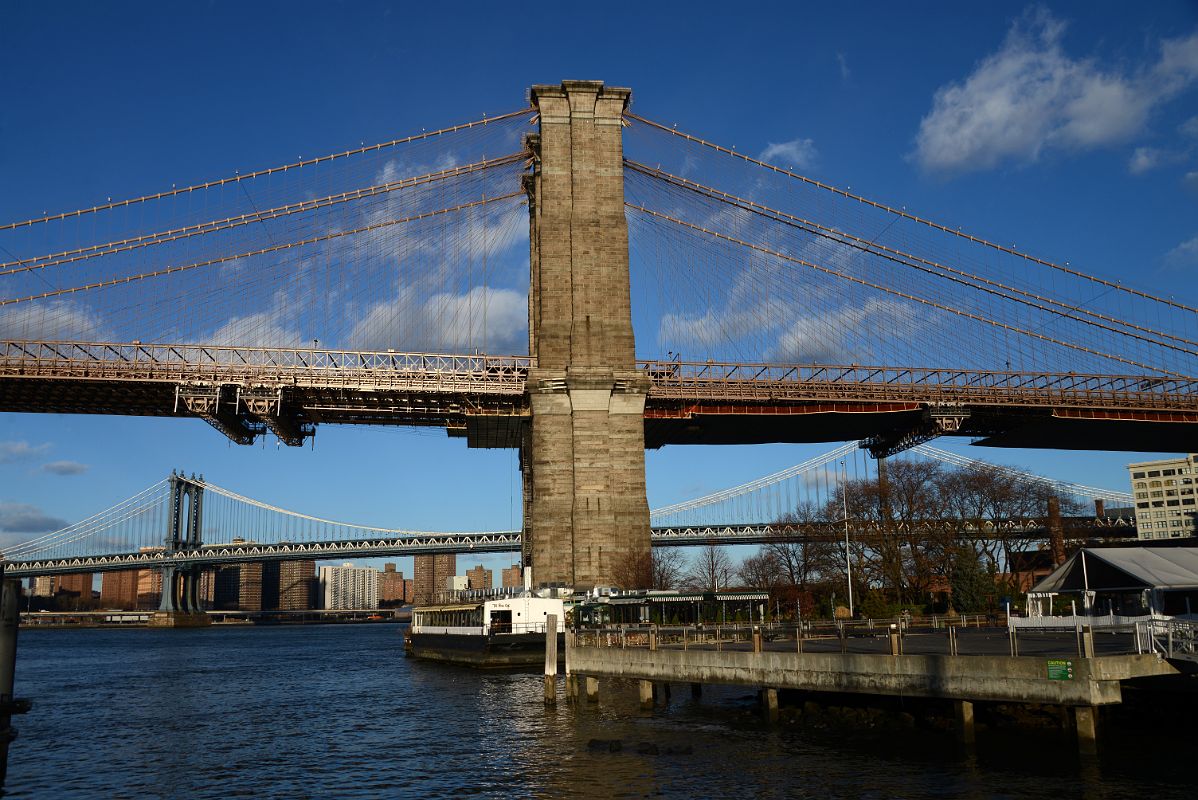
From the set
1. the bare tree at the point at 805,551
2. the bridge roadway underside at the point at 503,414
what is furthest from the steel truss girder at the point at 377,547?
the bridge roadway underside at the point at 503,414

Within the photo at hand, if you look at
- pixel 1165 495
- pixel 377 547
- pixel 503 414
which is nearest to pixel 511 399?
pixel 503 414

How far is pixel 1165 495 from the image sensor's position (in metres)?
181

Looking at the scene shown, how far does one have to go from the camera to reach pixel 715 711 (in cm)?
3541

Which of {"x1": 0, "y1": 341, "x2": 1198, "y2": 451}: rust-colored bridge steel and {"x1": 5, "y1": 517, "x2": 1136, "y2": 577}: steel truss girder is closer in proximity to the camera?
{"x1": 0, "y1": 341, "x2": 1198, "y2": 451}: rust-colored bridge steel

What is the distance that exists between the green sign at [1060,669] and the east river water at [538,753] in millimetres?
2155

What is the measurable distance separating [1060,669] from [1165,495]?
182 meters

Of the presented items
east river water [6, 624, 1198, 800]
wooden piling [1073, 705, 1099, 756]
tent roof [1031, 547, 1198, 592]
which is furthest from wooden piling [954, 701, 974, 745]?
tent roof [1031, 547, 1198, 592]

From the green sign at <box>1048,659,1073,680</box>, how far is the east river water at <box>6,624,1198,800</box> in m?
2.16

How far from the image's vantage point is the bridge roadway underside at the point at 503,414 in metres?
70.9

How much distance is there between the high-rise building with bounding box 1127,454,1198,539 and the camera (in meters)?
176

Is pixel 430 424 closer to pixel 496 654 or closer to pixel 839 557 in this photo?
pixel 496 654

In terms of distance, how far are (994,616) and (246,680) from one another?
140ft

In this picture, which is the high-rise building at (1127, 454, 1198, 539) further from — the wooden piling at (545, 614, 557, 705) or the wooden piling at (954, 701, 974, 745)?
the wooden piling at (954, 701, 974, 745)

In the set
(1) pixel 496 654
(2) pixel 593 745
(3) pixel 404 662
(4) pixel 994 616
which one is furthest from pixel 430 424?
(2) pixel 593 745
